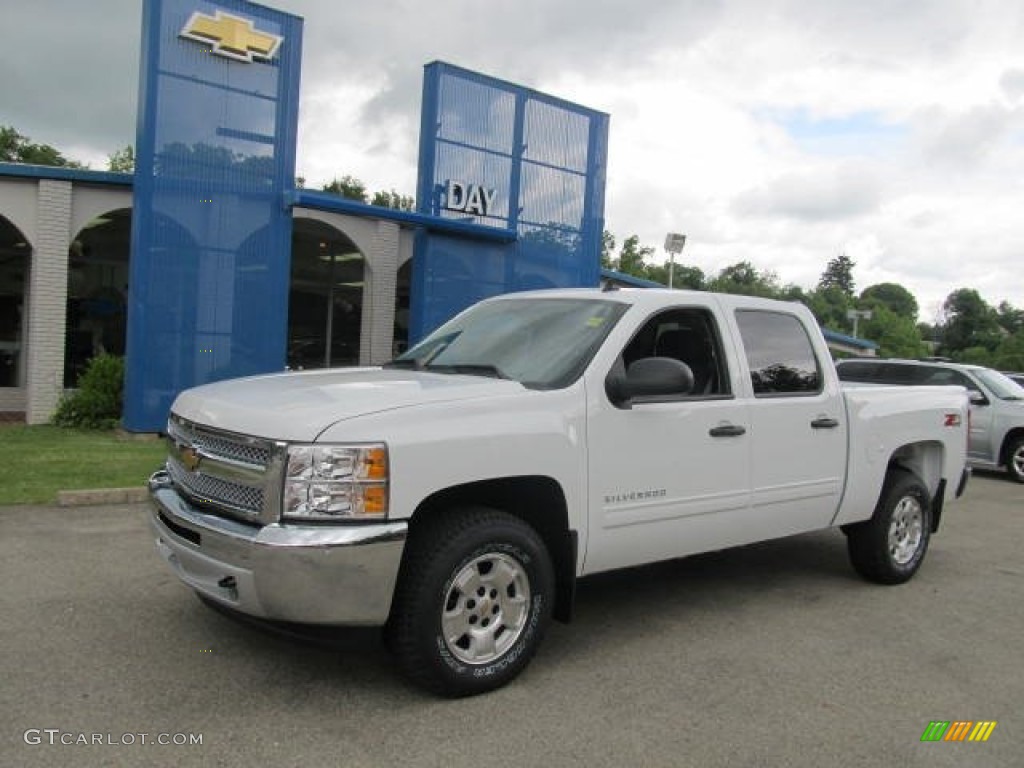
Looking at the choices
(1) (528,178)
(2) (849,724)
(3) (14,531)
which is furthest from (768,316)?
(1) (528,178)

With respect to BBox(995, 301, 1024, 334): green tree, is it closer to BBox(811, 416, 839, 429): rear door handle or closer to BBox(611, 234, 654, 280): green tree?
BBox(611, 234, 654, 280): green tree

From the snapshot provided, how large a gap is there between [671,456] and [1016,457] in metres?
10.3

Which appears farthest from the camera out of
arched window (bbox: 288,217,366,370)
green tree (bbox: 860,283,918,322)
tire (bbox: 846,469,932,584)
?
green tree (bbox: 860,283,918,322)

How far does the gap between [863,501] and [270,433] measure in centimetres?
411

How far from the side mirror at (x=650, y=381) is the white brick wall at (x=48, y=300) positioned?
432 inches

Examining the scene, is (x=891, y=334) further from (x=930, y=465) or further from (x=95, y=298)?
(x=930, y=465)

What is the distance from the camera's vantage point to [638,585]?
19.4 ft

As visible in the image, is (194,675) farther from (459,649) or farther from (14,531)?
(14,531)

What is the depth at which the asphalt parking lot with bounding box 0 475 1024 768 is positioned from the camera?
3461 mm

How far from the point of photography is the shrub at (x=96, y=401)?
12414 millimetres

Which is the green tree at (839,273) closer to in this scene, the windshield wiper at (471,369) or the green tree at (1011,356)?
the green tree at (1011,356)

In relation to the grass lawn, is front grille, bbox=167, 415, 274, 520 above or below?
above

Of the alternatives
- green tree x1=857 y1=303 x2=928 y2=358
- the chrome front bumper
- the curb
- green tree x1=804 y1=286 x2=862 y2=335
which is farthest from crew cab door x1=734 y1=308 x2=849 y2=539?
green tree x1=857 y1=303 x2=928 y2=358

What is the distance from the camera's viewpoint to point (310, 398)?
152 inches
